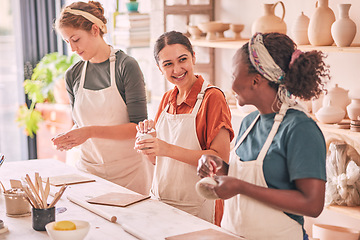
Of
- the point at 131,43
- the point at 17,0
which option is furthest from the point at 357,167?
the point at 17,0

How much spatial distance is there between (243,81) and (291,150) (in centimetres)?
29

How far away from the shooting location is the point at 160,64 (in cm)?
235

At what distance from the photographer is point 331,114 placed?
10.7 ft

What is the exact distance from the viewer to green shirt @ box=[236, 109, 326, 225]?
1.61m

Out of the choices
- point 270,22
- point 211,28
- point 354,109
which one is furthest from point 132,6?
point 354,109

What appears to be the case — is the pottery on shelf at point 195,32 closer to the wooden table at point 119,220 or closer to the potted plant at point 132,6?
the potted plant at point 132,6

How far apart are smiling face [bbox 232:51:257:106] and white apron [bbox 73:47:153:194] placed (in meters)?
1.10

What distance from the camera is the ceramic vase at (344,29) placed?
3.14 meters

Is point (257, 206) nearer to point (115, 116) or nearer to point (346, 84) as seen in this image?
point (115, 116)

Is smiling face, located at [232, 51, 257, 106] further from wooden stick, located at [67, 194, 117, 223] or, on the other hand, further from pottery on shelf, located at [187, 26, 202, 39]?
pottery on shelf, located at [187, 26, 202, 39]

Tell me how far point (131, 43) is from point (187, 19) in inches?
22.1

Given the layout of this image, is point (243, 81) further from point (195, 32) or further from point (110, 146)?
point (195, 32)

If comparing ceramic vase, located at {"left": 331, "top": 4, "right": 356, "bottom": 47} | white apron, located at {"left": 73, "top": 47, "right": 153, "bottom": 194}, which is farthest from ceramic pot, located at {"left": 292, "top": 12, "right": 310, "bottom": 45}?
white apron, located at {"left": 73, "top": 47, "right": 153, "bottom": 194}

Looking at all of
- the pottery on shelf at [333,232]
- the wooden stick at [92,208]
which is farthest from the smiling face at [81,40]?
the pottery on shelf at [333,232]
